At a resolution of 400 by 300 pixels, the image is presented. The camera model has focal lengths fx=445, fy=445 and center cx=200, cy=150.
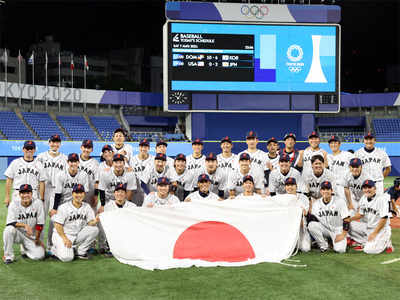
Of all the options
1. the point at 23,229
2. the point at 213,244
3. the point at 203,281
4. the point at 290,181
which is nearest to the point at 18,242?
the point at 23,229

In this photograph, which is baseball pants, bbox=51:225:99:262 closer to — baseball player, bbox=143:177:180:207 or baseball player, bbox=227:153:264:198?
baseball player, bbox=143:177:180:207

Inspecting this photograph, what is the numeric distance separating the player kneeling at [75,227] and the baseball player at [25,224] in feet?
0.88

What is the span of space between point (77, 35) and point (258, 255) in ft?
210

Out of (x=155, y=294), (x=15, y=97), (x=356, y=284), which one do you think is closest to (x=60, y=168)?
(x=155, y=294)

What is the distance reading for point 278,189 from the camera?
28.5 feet

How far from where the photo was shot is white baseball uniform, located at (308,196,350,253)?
7.57m

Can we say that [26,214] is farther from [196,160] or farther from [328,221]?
[328,221]

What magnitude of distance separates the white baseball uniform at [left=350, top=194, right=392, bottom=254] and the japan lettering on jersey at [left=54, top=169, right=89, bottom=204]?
494cm

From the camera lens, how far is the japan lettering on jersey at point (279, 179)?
8586 millimetres

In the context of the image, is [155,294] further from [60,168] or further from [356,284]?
[60,168]

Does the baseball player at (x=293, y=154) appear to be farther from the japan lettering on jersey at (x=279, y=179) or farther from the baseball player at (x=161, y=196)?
the baseball player at (x=161, y=196)

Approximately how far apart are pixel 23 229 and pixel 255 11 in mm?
22626

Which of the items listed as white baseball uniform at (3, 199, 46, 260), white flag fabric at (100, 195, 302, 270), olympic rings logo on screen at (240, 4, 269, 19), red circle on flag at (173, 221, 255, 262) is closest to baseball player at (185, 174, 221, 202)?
white flag fabric at (100, 195, 302, 270)

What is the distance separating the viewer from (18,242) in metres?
7.06
